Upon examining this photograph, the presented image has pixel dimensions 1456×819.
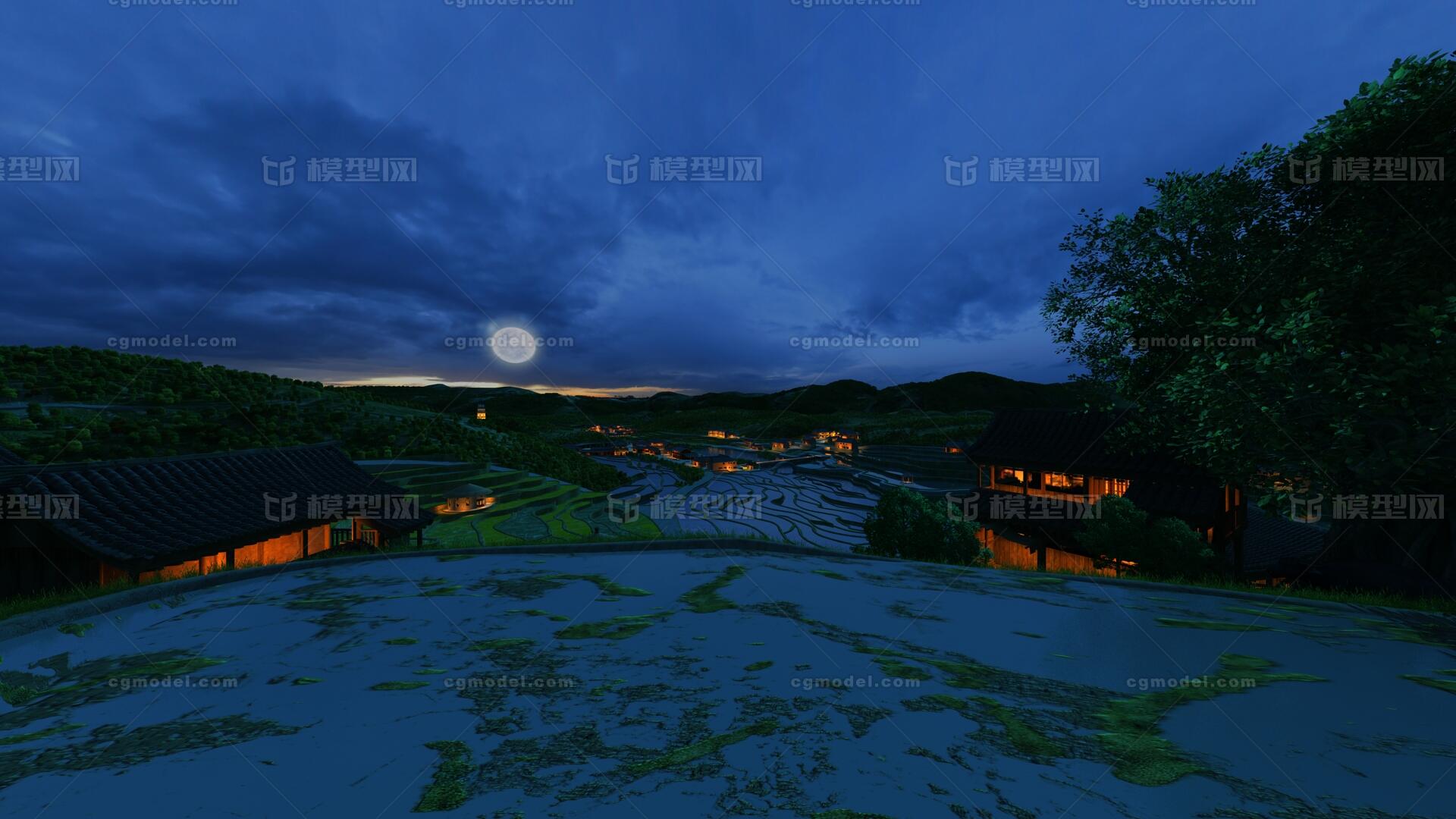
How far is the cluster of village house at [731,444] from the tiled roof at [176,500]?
56852 mm

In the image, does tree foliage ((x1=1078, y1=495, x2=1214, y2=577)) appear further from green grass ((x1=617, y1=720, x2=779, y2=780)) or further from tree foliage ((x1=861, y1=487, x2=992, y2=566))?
green grass ((x1=617, y1=720, x2=779, y2=780))

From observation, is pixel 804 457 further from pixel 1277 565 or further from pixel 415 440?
pixel 1277 565

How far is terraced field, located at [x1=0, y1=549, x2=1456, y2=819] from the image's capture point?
8.57ft

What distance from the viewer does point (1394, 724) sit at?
340 cm

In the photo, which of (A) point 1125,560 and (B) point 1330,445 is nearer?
(B) point 1330,445

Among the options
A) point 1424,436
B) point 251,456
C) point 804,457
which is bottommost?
point 804,457

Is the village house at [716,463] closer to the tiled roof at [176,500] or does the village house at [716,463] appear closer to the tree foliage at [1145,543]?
the tiled roof at [176,500]

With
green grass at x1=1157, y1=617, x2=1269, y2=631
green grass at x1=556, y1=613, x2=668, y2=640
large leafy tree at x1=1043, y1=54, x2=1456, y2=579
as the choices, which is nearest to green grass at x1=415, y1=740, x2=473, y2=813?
green grass at x1=556, y1=613, x2=668, y2=640

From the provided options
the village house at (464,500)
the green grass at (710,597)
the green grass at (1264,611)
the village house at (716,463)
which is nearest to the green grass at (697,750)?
the green grass at (710,597)

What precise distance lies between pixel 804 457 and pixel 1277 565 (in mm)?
59080

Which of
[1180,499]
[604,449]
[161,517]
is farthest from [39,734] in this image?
[604,449]

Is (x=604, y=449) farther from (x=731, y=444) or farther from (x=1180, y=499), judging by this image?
(x=1180, y=499)

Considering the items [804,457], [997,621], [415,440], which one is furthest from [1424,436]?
[804,457]

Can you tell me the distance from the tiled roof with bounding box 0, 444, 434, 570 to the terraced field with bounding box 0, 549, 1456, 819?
15.6 feet
